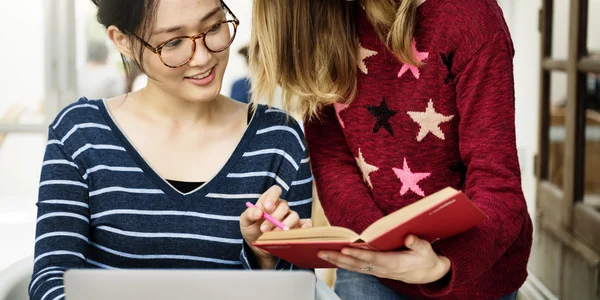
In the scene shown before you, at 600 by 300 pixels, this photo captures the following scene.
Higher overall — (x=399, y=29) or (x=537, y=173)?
(x=399, y=29)

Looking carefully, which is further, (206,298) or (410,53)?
(410,53)

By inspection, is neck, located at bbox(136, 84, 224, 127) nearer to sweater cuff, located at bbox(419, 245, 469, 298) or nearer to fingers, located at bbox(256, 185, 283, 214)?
fingers, located at bbox(256, 185, 283, 214)

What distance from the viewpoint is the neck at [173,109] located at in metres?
1.51

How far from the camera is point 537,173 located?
3549mm

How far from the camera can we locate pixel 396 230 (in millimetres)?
987

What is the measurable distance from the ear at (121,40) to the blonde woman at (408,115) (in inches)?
9.5

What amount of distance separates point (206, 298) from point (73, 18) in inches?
130

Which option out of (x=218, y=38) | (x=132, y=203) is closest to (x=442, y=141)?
(x=218, y=38)

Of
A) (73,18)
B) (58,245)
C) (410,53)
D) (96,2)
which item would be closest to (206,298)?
(58,245)

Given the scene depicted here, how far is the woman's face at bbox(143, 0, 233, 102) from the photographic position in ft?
4.51

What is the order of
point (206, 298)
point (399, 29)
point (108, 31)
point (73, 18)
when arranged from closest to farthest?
point (206, 298) < point (399, 29) < point (108, 31) < point (73, 18)

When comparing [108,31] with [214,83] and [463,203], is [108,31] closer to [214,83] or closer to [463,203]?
[214,83]

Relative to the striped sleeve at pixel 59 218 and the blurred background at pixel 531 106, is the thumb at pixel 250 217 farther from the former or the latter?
the blurred background at pixel 531 106

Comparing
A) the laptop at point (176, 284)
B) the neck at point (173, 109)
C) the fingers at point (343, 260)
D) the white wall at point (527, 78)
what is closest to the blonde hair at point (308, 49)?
the neck at point (173, 109)
